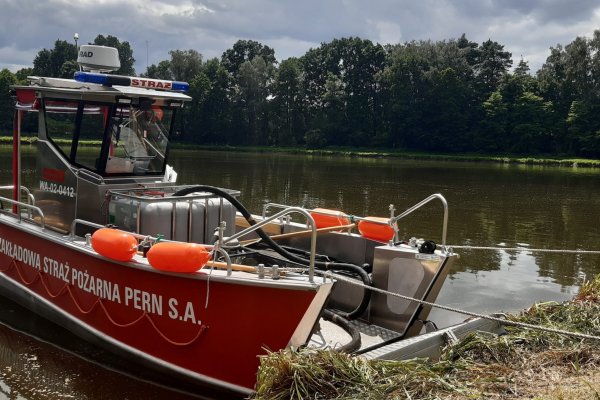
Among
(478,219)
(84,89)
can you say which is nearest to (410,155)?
(478,219)

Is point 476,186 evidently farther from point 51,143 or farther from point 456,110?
point 456,110

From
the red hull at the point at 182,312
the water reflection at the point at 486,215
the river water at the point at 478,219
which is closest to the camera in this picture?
the red hull at the point at 182,312

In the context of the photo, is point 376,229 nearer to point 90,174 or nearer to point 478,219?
point 90,174

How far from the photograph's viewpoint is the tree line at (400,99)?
7506cm

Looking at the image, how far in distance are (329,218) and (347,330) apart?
93.6 inches

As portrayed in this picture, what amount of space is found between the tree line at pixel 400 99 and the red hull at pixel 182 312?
230ft

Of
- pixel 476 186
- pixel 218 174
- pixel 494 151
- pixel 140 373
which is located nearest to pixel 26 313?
pixel 140 373

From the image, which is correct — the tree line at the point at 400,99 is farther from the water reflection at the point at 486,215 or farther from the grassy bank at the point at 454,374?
the grassy bank at the point at 454,374

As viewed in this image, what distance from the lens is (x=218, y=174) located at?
34.2m

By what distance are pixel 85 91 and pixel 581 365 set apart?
6.43 meters

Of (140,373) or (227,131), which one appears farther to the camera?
(227,131)

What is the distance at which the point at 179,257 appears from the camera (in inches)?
234

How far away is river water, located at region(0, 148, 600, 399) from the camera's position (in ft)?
36.1

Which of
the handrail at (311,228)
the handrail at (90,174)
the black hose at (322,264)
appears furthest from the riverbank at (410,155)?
the handrail at (311,228)
